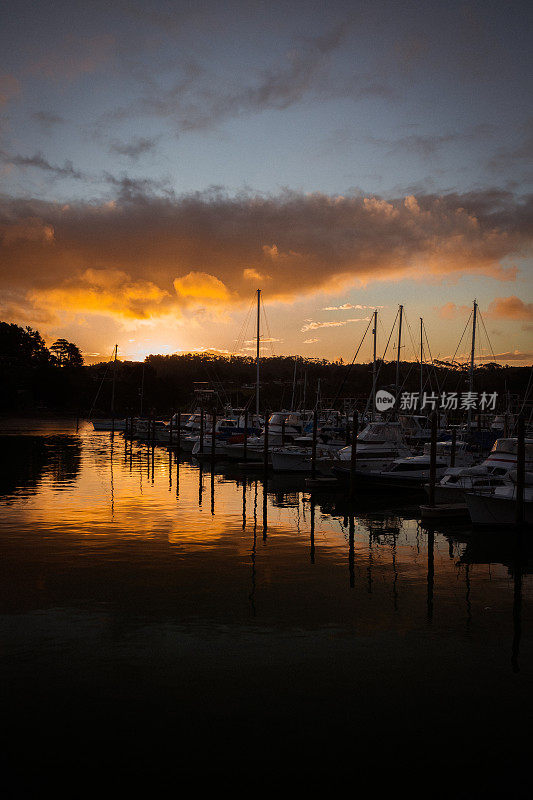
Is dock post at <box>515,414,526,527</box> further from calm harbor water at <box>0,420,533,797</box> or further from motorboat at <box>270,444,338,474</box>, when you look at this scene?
motorboat at <box>270,444,338,474</box>

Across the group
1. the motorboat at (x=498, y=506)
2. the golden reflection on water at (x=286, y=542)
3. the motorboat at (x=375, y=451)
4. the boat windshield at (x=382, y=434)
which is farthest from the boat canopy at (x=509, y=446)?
the boat windshield at (x=382, y=434)

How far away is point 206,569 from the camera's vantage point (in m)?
20.5

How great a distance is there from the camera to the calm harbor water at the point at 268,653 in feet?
31.8

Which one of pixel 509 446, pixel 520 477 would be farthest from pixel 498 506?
pixel 509 446

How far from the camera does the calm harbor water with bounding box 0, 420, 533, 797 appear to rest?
9688mm

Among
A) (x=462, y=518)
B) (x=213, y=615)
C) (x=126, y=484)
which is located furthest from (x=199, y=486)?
(x=213, y=615)

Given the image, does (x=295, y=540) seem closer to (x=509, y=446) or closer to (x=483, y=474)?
(x=483, y=474)

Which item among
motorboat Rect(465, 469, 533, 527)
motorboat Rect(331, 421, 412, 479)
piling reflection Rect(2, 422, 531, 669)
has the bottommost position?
piling reflection Rect(2, 422, 531, 669)

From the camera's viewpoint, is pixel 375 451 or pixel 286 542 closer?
pixel 286 542

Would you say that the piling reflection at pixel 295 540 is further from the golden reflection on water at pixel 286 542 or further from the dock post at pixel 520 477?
the dock post at pixel 520 477

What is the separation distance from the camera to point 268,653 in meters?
13.5

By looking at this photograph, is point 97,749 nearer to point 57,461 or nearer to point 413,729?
point 413,729

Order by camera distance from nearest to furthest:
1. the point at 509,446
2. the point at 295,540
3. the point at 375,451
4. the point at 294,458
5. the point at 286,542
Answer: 1. the point at 286,542
2. the point at 295,540
3. the point at 509,446
4. the point at 375,451
5. the point at 294,458

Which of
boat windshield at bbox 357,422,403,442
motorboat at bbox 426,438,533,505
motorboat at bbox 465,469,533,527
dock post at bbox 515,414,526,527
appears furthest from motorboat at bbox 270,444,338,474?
→ dock post at bbox 515,414,526,527
